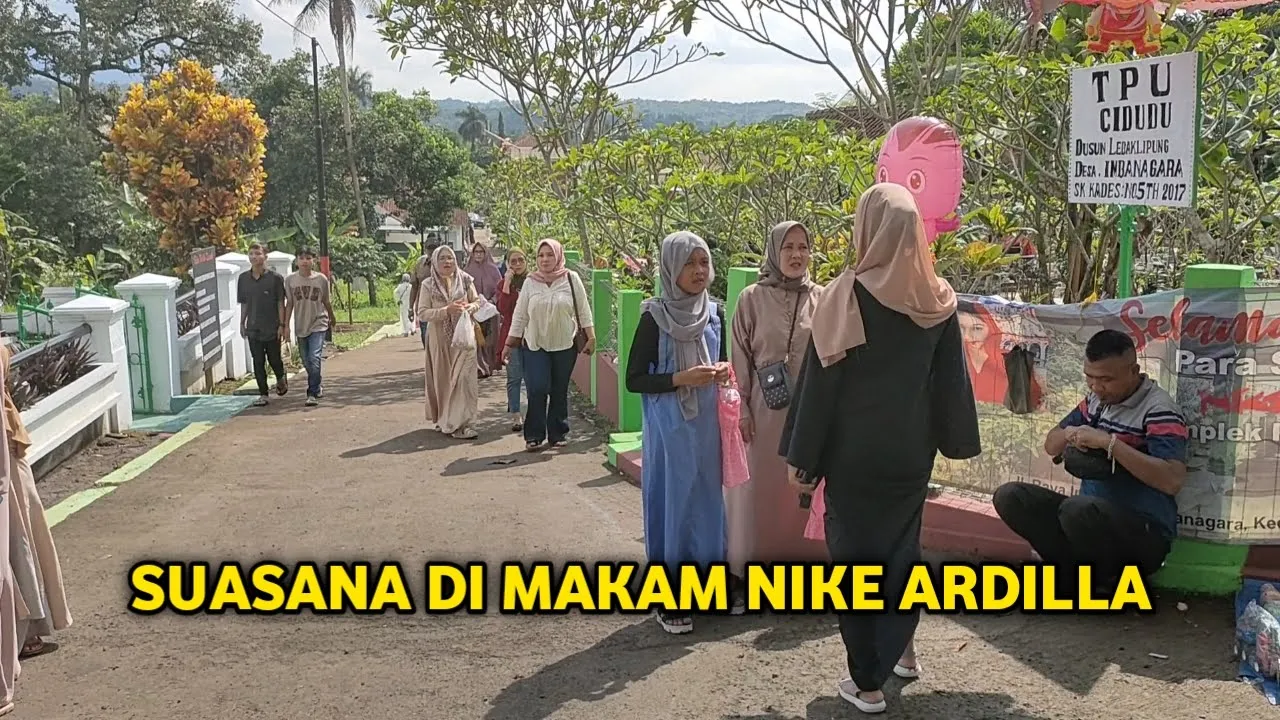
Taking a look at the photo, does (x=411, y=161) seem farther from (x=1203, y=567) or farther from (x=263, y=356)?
(x=1203, y=567)

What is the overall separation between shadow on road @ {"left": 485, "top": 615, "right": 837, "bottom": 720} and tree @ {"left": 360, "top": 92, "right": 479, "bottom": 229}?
3115 cm

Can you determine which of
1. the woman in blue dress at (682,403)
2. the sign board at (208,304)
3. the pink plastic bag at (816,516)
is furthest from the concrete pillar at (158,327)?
the pink plastic bag at (816,516)

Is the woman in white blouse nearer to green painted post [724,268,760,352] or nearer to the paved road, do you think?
the paved road

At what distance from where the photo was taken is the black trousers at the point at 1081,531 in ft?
12.7

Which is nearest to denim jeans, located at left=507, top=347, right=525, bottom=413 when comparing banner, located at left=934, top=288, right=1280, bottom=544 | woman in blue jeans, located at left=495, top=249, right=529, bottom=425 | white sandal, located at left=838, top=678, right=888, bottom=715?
woman in blue jeans, located at left=495, top=249, right=529, bottom=425

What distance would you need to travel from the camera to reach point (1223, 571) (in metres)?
4.07

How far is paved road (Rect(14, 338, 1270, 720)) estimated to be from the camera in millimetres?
3586

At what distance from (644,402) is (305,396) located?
24.1ft

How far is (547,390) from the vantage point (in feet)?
25.8

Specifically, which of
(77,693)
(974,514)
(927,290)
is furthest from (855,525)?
(77,693)

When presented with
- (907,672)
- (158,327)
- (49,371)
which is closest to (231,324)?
(158,327)

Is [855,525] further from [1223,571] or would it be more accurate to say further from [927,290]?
[1223,571]

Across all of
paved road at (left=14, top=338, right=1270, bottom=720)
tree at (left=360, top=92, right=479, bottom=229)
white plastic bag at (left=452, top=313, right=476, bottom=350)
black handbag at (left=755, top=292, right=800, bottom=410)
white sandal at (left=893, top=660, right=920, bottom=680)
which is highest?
tree at (left=360, top=92, right=479, bottom=229)

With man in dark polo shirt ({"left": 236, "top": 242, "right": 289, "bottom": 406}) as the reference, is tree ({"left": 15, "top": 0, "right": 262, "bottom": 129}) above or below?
above
